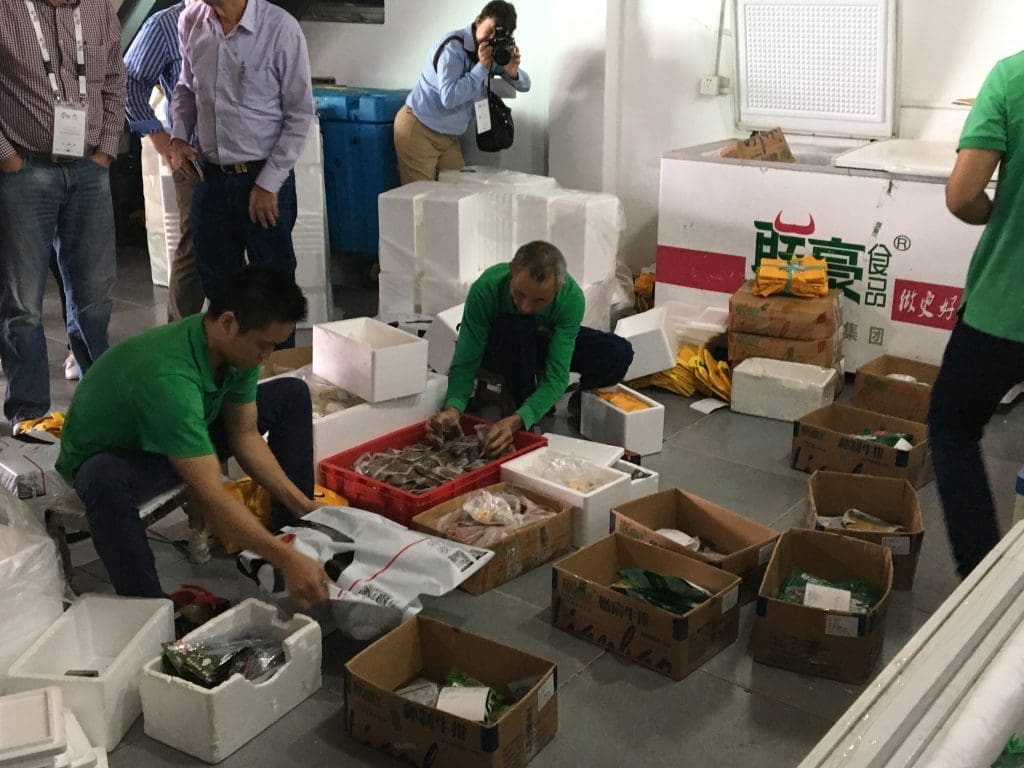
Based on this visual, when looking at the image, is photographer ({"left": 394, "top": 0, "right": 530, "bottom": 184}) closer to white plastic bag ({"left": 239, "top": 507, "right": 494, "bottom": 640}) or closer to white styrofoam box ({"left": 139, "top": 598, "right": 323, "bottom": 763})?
white plastic bag ({"left": 239, "top": 507, "right": 494, "bottom": 640})

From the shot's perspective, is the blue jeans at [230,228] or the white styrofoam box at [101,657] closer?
the white styrofoam box at [101,657]

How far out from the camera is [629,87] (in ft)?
17.2

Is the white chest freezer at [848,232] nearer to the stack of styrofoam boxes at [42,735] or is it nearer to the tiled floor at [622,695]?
the tiled floor at [622,695]

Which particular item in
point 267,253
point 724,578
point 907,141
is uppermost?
point 907,141

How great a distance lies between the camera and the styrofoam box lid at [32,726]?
1.84 meters

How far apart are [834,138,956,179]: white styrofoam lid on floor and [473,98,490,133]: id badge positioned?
1.66 meters

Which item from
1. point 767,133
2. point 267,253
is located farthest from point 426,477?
point 767,133

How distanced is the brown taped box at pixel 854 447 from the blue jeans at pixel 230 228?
1.86m

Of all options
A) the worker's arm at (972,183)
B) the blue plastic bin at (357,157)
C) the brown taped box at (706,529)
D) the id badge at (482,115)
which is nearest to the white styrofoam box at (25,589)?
the brown taped box at (706,529)

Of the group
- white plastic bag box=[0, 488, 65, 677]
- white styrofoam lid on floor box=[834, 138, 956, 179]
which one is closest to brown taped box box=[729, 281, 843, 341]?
white styrofoam lid on floor box=[834, 138, 956, 179]

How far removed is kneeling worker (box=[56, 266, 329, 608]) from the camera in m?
2.27

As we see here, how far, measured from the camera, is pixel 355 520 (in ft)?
8.42

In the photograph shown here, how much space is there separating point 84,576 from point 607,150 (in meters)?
3.32

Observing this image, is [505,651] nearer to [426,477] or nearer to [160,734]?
[160,734]
